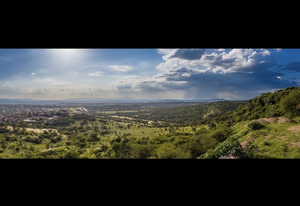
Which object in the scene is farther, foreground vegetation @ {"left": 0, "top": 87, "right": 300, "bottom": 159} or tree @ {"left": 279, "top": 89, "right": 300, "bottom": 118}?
tree @ {"left": 279, "top": 89, "right": 300, "bottom": 118}

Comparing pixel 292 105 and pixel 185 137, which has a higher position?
pixel 292 105

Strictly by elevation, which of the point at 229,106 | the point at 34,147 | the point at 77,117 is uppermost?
the point at 229,106

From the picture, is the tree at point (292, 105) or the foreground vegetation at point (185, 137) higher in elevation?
the tree at point (292, 105)

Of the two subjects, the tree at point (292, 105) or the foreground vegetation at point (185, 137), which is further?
the tree at point (292, 105)

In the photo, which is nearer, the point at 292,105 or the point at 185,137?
the point at 292,105

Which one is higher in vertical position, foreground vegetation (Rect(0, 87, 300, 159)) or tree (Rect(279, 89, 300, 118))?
tree (Rect(279, 89, 300, 118))
